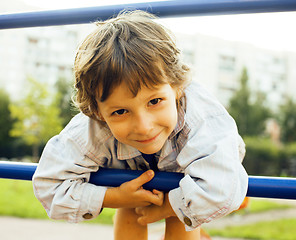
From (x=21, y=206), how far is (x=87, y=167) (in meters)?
4.89

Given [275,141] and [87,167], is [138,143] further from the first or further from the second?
[275,141]

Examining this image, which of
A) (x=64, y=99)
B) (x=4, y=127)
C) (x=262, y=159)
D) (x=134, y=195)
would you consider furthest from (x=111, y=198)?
(x=64, y=99)

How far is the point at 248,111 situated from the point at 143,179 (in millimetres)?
13866

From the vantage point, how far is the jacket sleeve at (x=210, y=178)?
0.71 m

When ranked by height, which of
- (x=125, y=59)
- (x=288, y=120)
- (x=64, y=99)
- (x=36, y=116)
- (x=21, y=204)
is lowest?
(x=288, y=120)

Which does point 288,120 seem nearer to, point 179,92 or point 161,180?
point 179,92

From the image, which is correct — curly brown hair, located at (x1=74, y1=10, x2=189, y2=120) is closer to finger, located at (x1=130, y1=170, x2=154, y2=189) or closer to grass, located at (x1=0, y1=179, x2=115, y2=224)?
finger, located at (x1=130, y1=170, x2=154, y2=189)

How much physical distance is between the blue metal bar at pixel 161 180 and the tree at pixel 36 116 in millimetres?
12102

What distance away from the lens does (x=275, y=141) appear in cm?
1340

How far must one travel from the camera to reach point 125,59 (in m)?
0.75

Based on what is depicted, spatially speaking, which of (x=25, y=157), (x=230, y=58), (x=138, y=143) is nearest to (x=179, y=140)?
(x=138, y=143)

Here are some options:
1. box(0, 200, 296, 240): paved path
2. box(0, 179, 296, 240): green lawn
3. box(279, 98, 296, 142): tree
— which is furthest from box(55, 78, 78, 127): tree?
box(0, 200, 296, 240): paved path

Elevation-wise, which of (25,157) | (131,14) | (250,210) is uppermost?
(131,14)

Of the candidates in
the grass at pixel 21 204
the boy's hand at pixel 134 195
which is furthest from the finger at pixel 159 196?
the grass at pixel 21 204
